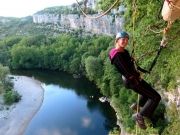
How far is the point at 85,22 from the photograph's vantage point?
300ft

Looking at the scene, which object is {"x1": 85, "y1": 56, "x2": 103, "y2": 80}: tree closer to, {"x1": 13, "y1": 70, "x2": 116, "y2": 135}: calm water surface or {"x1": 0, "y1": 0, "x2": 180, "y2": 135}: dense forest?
{"x1": 0, "y1": 0, "x2": 180, "y2": 135}: dense forest

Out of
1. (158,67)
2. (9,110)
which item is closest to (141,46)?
(158,67)

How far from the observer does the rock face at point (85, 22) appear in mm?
76688

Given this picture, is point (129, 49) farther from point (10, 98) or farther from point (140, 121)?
point (10, 98)

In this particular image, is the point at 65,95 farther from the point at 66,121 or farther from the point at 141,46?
the point at 141,46

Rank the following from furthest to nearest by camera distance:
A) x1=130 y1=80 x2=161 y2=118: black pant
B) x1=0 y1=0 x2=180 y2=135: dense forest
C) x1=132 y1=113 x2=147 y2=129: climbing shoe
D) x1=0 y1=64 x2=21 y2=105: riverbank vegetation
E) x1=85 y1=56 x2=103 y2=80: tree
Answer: x1=85 y1=56 x2=103 y2=80: tree
x1=0 y1=64 x2=21 y2=105: riverbank vegetation
x1=0 y1=0 x2=180 y2=135: dense forest
x1=132 y1=113 x2=147 y2=129: climbing shoe
x1=130 y1=80 x2=161 y2=118: black pant

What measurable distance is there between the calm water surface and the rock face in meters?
13.1

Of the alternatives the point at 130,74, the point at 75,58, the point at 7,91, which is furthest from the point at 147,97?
the point at 75,58

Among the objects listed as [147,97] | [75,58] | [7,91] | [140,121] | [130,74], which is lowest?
[7,91]

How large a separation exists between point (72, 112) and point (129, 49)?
576 inches

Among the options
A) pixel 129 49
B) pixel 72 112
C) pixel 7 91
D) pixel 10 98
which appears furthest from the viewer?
pixel 7 91

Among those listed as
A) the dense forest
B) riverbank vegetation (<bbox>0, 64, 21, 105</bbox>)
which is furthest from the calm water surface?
riverbank vegetation (<bbox>0, 64, 21, 105</bbox>)

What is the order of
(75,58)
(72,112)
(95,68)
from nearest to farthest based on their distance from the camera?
(72,112) < (95,68) < (75,58)

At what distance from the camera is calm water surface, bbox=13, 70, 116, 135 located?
1419 inches
